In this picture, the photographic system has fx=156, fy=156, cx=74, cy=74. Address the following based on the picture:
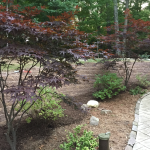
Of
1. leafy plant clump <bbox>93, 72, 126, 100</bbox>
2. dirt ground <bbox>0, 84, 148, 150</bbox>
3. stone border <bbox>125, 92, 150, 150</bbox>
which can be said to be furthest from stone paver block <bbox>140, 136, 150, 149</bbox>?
leafy plant clump <bbox>93, 72, 126, 100</bbox>

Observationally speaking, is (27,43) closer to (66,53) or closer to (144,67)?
(66,53)

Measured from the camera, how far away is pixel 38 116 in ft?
10.1

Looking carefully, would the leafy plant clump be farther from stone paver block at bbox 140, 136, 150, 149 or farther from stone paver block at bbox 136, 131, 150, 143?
stone paver block at bbox 140, 136, 150, 149

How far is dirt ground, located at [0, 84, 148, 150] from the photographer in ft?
8.49

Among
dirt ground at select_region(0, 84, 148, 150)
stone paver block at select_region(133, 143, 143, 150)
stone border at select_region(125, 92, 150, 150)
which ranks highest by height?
dirt ground at select_region(0, 84, 148, 150)

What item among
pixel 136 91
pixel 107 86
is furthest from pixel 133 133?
pixel 136 91

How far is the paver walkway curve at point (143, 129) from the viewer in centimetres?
263

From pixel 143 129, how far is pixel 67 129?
1.55 m

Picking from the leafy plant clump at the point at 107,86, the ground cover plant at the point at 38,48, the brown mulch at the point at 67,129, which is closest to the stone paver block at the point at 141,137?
the brown mulch at the point at 67,129

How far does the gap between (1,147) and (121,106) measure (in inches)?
126

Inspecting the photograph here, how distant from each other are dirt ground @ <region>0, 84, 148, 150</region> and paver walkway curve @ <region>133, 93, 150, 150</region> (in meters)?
0.19

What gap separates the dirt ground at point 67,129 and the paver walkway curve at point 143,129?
0.19 metres

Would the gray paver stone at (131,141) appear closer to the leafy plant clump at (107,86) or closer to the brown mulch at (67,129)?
the brown mulch at (67,129)

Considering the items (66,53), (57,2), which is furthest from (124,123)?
(57,2)
